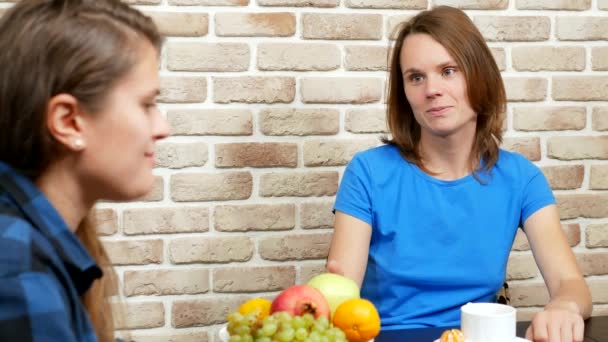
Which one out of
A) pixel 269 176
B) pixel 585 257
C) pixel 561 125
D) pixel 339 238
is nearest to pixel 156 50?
pixel 339 238

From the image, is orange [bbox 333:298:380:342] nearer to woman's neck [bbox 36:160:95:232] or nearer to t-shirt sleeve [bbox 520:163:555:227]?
woman's neck [bbox 36:160:95:232]

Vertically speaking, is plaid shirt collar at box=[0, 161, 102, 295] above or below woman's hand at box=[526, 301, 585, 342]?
above

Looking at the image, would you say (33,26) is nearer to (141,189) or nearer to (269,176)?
(141,189)

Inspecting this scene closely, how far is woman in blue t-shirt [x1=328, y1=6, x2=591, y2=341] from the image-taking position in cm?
172

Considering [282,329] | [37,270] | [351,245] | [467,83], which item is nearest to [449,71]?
[467,83]

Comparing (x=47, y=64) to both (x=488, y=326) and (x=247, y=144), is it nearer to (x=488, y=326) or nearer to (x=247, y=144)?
(x=488, y=326)

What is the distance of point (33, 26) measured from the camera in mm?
925

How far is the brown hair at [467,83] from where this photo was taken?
1.78 metres

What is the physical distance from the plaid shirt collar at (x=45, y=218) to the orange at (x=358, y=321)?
0.36 meters

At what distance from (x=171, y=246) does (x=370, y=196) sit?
1.93 ft

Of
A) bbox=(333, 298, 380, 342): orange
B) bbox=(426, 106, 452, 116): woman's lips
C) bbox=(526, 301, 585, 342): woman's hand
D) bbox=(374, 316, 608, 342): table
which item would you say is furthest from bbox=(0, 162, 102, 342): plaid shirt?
bbox=(426, 106, 452, 116): woman's lips

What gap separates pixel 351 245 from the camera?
68.4 inches

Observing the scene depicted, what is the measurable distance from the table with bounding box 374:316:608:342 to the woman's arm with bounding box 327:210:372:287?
1.18 ft

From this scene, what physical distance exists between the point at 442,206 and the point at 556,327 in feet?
1.63
